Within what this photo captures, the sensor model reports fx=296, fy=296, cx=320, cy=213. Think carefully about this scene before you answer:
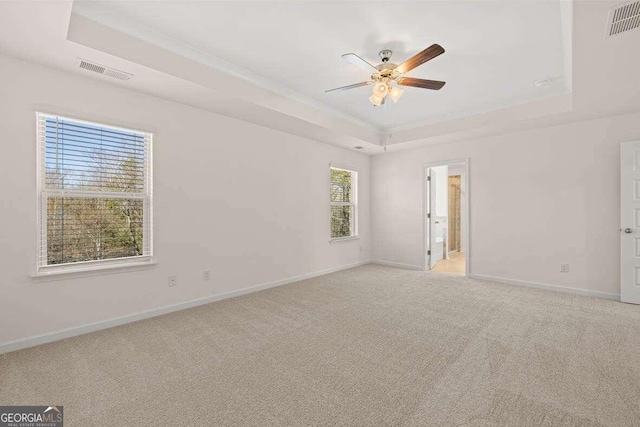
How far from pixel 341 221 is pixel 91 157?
422 centimetres

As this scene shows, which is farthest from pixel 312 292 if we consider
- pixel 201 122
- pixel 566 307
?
pixel 566 307

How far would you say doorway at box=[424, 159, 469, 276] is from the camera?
543cm

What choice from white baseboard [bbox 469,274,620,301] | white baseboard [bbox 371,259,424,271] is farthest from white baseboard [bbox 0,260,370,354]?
white baseboard [bbox 469,274,620,301]

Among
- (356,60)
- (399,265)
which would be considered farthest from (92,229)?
(399,265)

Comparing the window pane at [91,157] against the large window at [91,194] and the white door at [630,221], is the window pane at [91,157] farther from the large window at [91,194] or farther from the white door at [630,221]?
the white door at [630,221]

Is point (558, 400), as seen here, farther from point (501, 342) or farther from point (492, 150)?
point (492, 150)

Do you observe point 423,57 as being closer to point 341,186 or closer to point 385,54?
point 385,54

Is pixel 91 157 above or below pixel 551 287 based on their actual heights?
above

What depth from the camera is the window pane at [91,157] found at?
110 inches

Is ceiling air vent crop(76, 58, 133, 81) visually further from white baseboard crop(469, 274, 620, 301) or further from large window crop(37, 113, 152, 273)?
white baseboard crop(469, 274, 620, 301)

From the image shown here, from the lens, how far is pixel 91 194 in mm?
2984

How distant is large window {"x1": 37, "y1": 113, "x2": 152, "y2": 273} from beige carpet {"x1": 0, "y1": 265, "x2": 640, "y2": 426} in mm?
816

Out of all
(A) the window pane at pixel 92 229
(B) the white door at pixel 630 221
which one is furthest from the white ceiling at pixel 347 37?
(A) the window pane at pixel 92 229

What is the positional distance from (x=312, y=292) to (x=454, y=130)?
3.45 m
